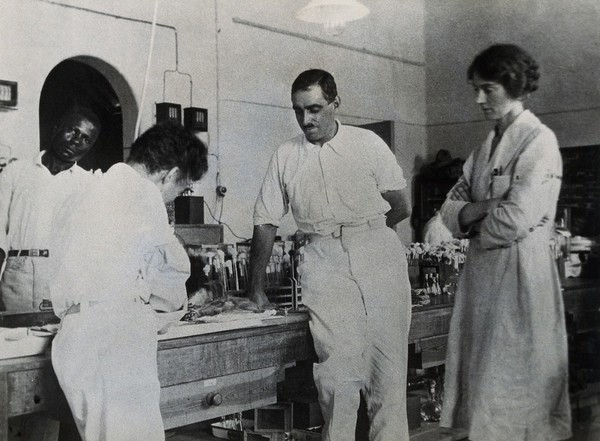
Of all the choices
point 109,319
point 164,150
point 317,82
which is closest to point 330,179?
point 317,82

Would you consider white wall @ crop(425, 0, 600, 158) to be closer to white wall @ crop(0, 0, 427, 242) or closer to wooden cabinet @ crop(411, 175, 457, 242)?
white wall @ crop(0, 0, 427, 242)

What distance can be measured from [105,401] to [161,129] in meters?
0.83

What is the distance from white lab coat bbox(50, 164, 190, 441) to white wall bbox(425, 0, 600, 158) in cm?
167

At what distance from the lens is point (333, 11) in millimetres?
3562

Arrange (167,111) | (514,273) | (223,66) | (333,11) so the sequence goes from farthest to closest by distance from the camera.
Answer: (223,66)
(167,111)
(333,11)
(514,273)

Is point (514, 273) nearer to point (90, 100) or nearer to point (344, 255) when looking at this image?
point (344, 255)

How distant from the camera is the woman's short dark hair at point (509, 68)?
1947 mm

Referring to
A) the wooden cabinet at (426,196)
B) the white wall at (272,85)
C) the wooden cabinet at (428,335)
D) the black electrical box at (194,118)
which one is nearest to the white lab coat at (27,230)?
the wooden cabinet at (428,335)

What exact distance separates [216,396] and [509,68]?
4.47ft

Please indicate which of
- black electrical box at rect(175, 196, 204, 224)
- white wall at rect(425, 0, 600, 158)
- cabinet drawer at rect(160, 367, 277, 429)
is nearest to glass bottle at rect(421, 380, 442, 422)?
cabinet drawer at rect(160, 367, 277, 429)

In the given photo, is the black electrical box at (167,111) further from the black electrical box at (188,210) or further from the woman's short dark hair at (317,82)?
the woman's short dark hair at (317,82)

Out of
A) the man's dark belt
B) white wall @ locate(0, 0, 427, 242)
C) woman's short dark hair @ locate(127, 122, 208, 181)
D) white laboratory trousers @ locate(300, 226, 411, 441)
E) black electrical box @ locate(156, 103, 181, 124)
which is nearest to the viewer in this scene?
woman's short dark hair @ locate(127, 122, 208, 181)

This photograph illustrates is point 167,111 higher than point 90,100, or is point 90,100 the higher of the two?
point 90,100

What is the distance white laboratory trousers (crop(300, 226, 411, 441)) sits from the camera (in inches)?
96.8
